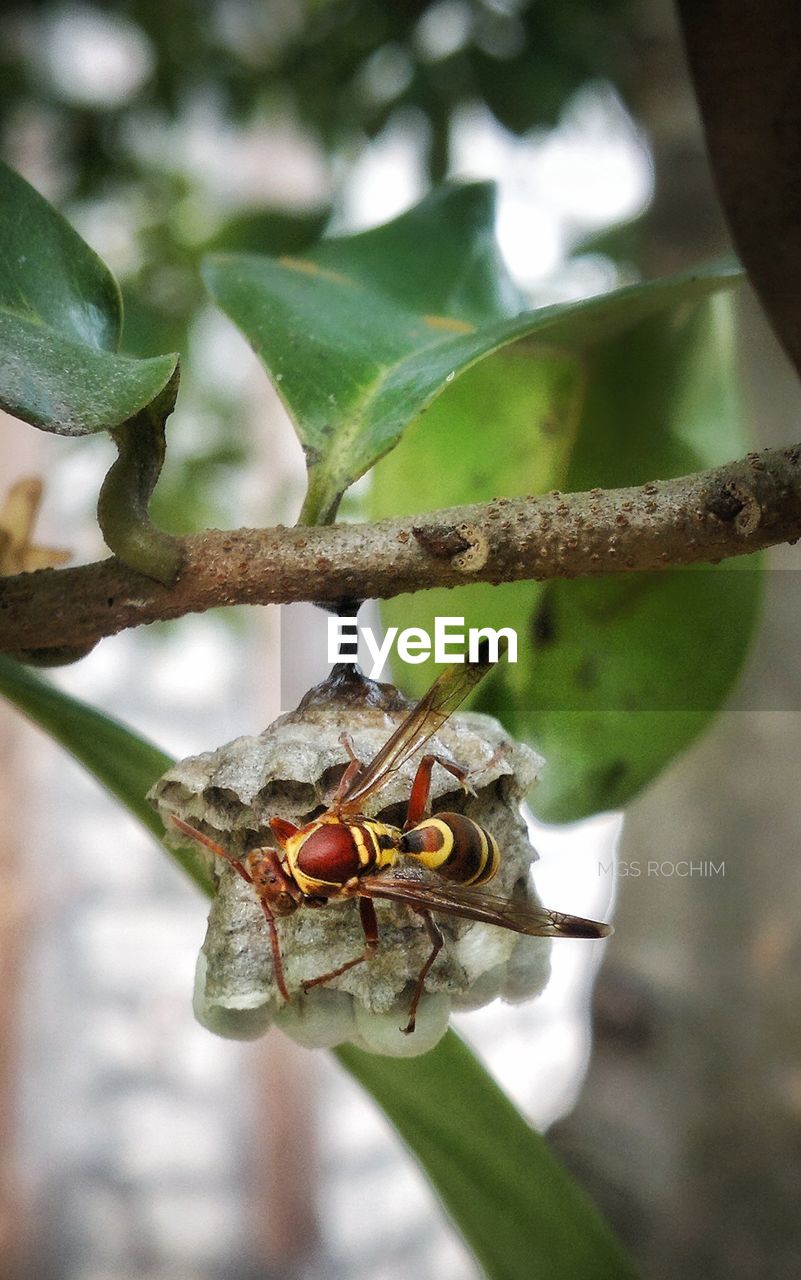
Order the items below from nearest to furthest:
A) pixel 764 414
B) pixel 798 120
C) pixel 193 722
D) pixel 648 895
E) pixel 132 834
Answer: pixel 798 120
pixel 648 895
pixel 764 414
pixel 193 722
pixel 132 834

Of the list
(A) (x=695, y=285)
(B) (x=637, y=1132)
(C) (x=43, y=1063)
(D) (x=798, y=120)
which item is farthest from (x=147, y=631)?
(D) (x=798, y=120)

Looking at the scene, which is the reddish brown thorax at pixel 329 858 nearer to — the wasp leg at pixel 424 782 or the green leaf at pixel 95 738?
the wasp leg at pixel 424 782

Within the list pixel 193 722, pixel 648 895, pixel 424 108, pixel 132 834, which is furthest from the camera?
pixel 132 834

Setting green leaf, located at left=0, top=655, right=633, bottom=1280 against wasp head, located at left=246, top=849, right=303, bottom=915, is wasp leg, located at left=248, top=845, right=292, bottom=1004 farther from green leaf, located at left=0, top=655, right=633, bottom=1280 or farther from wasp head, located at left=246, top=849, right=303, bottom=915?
green leaf, located at left=0, top=655, right=633, bottom=1280

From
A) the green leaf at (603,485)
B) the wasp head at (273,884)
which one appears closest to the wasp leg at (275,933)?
the wasp head at (273,884)

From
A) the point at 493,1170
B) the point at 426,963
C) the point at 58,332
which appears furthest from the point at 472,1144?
the point at 58,332

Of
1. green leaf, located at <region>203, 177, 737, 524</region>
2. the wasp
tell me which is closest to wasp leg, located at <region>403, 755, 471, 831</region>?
the wasp

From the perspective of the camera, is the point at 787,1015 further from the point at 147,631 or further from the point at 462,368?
the point at 147,631

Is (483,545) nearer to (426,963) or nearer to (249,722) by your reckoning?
(426,963)
